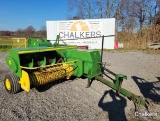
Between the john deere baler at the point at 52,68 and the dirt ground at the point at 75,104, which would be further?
the john deere baler at the point at 52,68

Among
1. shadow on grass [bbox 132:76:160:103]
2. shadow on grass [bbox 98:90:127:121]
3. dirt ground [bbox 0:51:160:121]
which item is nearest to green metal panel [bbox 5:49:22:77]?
dirt ground [bbox 0:51:160:121]

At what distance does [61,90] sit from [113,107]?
147 centimetres

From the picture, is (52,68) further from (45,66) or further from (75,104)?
(75,104)

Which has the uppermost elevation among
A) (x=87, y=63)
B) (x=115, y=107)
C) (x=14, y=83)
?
(x=87, y=63)

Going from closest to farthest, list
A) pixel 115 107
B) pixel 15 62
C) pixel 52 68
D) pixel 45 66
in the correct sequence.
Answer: pixel 115 107, pixel 15 62, pixel 45 66, pixel 52 68

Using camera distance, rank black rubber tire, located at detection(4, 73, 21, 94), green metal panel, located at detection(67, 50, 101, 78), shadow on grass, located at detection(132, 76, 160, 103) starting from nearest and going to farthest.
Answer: black rubber tire, located at detection(4, 73, 21, 94)
shadow on grass, located at detection(132, 76, 160, 103)
green metal panel, located at detection(67, 50, 101, 78)

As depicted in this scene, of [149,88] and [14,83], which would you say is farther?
[149,88]

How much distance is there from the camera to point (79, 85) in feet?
16.2

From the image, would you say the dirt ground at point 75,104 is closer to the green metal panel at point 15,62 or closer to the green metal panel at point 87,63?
the green metal panel at point 87,63

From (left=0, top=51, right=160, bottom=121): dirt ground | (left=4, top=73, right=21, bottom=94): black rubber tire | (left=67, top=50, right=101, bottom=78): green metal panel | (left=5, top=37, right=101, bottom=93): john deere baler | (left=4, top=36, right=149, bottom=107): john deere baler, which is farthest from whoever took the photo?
(left=67, top=50, right=101, bottom=78): green metal panel

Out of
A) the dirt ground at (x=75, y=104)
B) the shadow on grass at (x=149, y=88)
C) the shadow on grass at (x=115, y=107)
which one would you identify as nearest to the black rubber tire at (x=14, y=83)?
the dirt ground at (x=75, y=104)

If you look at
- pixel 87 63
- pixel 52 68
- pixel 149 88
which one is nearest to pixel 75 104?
pixel 52 68

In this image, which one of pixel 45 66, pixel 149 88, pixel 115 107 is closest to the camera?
pixel 115 107

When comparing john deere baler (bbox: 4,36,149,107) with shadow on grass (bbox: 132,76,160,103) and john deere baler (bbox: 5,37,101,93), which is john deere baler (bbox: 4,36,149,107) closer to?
john deere baler (bbox: 5,37,101,93)
